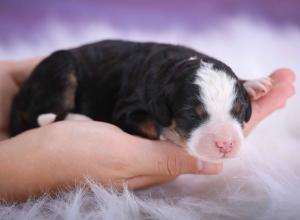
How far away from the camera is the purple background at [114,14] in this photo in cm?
357

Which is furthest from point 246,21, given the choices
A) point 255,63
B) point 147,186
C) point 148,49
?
point 147,186

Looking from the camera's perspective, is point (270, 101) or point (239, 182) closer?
point (239, 182)

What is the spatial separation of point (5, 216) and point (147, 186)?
618 millimetres

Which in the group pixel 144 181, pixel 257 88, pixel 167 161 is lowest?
pixel 144 181

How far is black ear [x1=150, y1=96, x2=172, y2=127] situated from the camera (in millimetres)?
2260

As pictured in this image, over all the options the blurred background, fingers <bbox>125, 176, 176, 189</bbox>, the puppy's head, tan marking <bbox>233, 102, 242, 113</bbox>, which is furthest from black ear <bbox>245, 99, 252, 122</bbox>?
the blurred background

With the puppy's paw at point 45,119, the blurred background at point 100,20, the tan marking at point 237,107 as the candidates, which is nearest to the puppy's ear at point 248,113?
the tan marking at point 237,107

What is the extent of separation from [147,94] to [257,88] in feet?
1.53

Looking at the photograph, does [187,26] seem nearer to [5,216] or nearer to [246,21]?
[246,21]

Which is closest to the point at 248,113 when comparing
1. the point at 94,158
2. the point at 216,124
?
the point at 216,124

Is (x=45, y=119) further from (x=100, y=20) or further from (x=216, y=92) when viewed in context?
(x=100, y=20)

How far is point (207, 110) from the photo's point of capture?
82.6 inches

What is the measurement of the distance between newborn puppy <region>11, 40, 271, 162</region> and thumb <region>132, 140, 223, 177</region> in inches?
2.4

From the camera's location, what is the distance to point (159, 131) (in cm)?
244
